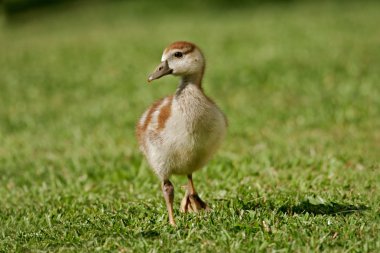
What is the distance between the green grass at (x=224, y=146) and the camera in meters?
5.37

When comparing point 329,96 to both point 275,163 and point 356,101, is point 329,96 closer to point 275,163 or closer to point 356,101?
point 356,101

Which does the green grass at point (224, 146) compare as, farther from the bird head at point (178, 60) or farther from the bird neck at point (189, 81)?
the bird head at point (178, 60)

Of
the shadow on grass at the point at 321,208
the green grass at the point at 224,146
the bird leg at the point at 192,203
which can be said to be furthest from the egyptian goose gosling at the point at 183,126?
the shadow on grass at the point at 321,208

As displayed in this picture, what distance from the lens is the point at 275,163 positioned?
27.1 feet

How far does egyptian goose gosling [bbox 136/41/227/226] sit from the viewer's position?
561cm

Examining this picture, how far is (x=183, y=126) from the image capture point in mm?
5582

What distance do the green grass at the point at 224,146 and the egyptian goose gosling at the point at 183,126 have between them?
40 centimetres

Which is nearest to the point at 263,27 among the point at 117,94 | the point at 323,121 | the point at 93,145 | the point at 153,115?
the point at 117,94

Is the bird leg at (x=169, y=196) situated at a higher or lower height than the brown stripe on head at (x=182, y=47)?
lower

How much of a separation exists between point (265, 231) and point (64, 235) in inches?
59.5

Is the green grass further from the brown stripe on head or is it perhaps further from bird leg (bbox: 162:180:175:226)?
the brown stripe on head

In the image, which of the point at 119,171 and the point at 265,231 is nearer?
the point at 265,231

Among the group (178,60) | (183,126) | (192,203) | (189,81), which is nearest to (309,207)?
(192,203)

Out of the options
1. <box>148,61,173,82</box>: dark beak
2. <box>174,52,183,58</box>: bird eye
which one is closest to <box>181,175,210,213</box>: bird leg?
<box>148,61,173,82</box>: dark beak
